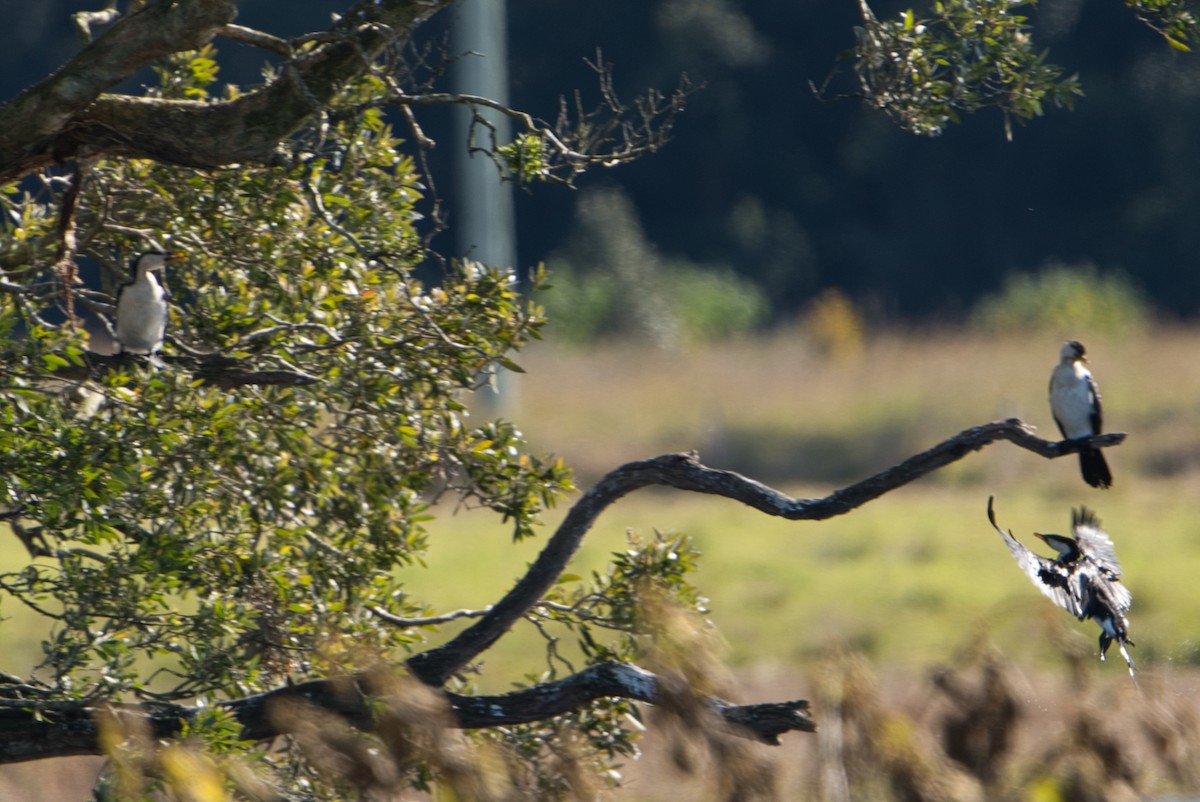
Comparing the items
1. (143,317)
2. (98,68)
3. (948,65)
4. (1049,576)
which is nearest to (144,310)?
(143,317)

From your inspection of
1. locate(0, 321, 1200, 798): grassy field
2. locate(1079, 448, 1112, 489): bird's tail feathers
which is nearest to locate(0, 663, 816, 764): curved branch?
locate(1079, 448, 1112, 489): bird's tail feathers

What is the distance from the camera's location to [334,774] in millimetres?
3912

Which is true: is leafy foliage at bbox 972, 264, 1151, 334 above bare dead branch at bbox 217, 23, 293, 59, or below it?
above

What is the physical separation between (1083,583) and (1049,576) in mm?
114

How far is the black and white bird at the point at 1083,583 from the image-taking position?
4484mm

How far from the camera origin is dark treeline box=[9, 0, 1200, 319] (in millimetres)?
32094

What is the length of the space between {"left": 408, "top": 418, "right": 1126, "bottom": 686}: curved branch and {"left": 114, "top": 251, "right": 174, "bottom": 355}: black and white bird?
4.61ft

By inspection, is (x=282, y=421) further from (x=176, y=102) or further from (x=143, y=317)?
(x=176, y=102)

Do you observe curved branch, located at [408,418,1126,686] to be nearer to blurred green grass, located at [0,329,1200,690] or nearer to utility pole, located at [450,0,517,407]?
blurred green grass, located at [0,329,1200,690]

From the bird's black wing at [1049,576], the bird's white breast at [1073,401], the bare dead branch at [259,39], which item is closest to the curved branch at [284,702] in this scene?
the bird's black wing at [1049,576]

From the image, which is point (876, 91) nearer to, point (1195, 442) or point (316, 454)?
point (316, 454)

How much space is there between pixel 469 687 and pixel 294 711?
1463 mm

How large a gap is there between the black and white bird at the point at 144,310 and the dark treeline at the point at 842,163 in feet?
88.0

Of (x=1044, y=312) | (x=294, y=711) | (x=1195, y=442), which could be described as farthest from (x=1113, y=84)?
(x=294, y=711)
